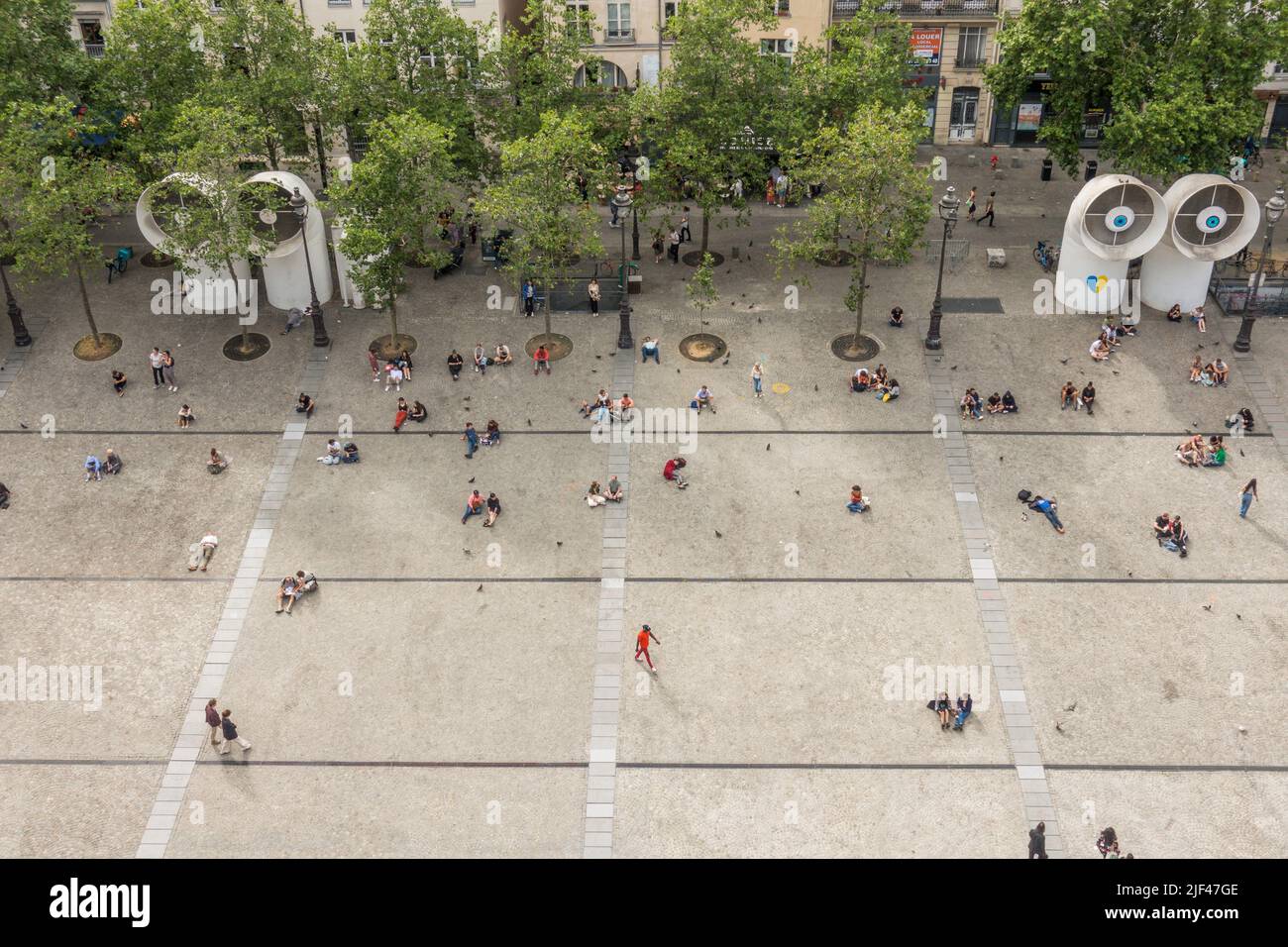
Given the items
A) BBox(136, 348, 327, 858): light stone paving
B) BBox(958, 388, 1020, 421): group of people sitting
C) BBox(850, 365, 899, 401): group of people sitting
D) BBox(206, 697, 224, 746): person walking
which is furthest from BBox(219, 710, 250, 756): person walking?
BBox(958, 388, 1020, 421): group of people sitting

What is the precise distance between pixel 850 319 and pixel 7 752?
32888mm

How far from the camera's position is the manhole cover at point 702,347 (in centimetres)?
4538

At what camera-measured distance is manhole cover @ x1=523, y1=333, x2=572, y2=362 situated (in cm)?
4566

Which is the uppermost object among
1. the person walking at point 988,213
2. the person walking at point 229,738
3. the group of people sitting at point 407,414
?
the person walking at point 988,213

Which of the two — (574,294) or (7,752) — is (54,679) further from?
(574,294)

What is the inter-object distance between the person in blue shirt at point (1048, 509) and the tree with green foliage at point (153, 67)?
3587 cm

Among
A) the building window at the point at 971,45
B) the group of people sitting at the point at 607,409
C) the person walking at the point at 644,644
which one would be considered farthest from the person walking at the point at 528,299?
the building window at the point at 971,45

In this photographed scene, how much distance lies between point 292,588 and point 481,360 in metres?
13.4

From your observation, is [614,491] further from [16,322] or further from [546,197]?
[16,322]

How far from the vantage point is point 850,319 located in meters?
47.7

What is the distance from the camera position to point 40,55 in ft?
159

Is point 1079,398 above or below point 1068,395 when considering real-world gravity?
below

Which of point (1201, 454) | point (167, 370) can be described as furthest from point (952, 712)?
point (167, 370)

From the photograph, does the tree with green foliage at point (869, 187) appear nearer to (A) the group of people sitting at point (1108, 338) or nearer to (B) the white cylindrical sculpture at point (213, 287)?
(A) the group of people sitting at point (1108, 338)
